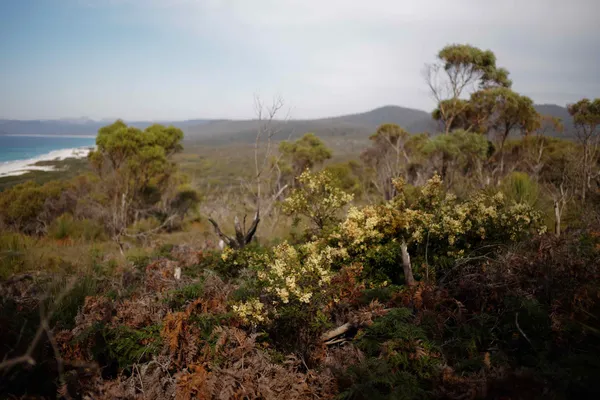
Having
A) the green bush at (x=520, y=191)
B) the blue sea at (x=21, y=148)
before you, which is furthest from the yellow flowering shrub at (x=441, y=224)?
the blue sea at (x=21, y=148)

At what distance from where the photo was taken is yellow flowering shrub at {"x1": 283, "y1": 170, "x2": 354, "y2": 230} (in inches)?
272

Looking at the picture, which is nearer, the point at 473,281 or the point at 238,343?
the point at 238,343

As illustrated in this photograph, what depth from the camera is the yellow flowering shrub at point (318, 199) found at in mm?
6918

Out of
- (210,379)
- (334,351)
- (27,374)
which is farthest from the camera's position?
(334,351)

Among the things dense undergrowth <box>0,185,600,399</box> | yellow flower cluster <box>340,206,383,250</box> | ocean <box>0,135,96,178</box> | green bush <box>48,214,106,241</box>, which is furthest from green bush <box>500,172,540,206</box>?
ocean <box>0,135,96,178</box>

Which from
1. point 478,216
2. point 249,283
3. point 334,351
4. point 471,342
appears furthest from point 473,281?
point 249,283

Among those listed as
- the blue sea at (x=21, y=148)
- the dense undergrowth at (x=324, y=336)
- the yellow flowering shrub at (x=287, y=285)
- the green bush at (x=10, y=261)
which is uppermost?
the blue sea at (x=21, y=148)

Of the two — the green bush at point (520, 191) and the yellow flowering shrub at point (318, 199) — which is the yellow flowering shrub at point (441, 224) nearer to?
the yellow flowering shrub at point (318, 199)

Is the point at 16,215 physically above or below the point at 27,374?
below

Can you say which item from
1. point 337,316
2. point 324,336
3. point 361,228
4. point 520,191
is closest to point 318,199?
point 361,228

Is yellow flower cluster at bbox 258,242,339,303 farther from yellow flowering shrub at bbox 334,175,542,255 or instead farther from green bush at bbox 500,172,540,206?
green bush at bbox 500,172,540,206

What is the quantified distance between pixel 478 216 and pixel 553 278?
176 centimetres

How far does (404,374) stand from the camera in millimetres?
2795

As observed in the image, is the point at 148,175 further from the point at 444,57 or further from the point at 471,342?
the point at 471,342
